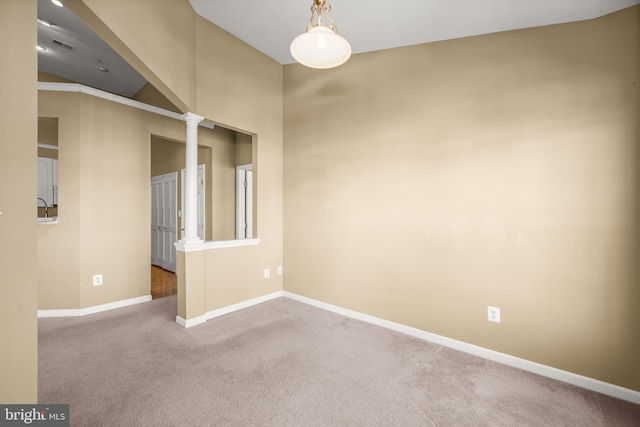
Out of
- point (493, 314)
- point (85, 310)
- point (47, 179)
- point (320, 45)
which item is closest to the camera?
point (320, 45)

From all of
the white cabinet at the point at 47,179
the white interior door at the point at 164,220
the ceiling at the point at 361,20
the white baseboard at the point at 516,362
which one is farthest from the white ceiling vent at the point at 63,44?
the white baseboard at the point at 516,362

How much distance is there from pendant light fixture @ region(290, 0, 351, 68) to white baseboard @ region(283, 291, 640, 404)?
8.48 feet

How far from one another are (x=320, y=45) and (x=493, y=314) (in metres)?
2.54

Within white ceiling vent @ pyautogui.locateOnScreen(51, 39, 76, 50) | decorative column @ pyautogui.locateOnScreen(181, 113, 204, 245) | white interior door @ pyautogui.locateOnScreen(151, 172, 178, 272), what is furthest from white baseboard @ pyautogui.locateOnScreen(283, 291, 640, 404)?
white ceiling vent @ pyautogui.locateOnScreen(51, 39, 76, 50)

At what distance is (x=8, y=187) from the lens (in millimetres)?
920

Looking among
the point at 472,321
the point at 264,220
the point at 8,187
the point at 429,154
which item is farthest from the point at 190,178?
the point at 472,321

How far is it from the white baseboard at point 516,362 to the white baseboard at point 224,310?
3.96 feet

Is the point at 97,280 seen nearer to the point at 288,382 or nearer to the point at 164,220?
the point at 164,220

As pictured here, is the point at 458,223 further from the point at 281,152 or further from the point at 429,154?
the point at 281,152

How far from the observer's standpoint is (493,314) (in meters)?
2.41

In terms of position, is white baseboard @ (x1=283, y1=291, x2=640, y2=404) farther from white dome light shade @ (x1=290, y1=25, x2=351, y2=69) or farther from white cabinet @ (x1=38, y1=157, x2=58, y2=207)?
white cabinet @ (x1=38, y1=157, x2=58, y2=207)

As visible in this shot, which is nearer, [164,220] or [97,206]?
[97,206]

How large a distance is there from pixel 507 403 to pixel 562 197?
154 centimetres

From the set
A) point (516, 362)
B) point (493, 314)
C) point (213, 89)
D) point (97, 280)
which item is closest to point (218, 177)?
point (213, 89)
